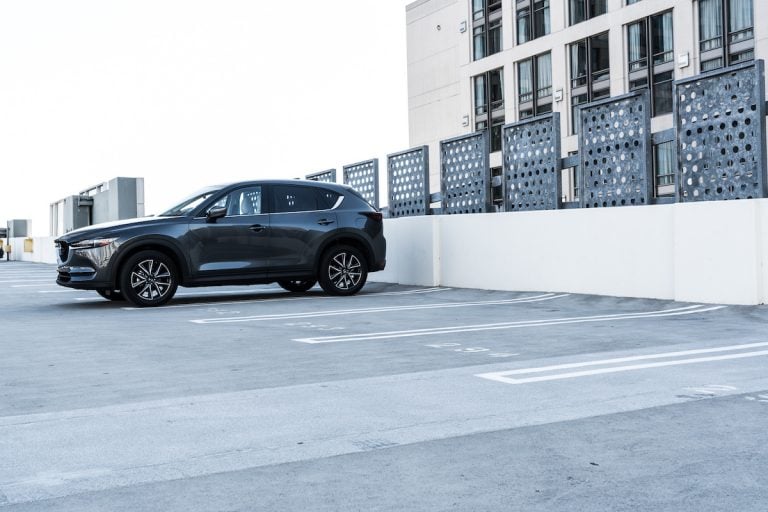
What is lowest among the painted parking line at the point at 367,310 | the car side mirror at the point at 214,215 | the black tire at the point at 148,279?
the painted parking line at the point at 367,310

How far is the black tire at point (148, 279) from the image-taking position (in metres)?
12.4

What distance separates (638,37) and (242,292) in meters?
25.0

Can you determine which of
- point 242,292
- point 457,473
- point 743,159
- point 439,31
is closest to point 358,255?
point 242,292

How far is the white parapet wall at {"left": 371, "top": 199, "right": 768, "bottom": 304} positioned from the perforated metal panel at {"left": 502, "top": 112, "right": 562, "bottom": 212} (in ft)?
1.14

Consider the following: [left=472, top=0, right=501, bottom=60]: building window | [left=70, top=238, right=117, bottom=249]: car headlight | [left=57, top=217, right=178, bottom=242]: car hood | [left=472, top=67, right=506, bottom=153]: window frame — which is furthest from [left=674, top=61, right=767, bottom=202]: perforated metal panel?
[left=472, top=0, right=501, bottom=60]: building window

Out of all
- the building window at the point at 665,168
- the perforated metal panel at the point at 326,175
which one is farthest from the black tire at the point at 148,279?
the building window at the point at 665,168

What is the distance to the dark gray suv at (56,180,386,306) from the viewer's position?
12.4m

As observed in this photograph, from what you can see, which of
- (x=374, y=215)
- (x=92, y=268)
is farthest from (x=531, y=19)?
(x=92, y=268)

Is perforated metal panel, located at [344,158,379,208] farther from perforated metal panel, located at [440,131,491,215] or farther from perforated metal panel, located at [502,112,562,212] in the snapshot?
perforated metal panel, located at [502,112,562,212]

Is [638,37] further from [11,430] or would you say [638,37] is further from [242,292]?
[11,430]

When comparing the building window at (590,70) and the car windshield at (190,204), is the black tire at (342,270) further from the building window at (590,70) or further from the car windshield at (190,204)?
the building window at (590,70)

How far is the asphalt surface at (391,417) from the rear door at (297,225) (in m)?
3.98

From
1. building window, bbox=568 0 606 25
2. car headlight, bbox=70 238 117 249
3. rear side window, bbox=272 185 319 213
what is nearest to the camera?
car headlight, bbox=70 238 117 249

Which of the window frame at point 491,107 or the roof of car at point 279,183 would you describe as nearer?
the roof of car at point 279,183
